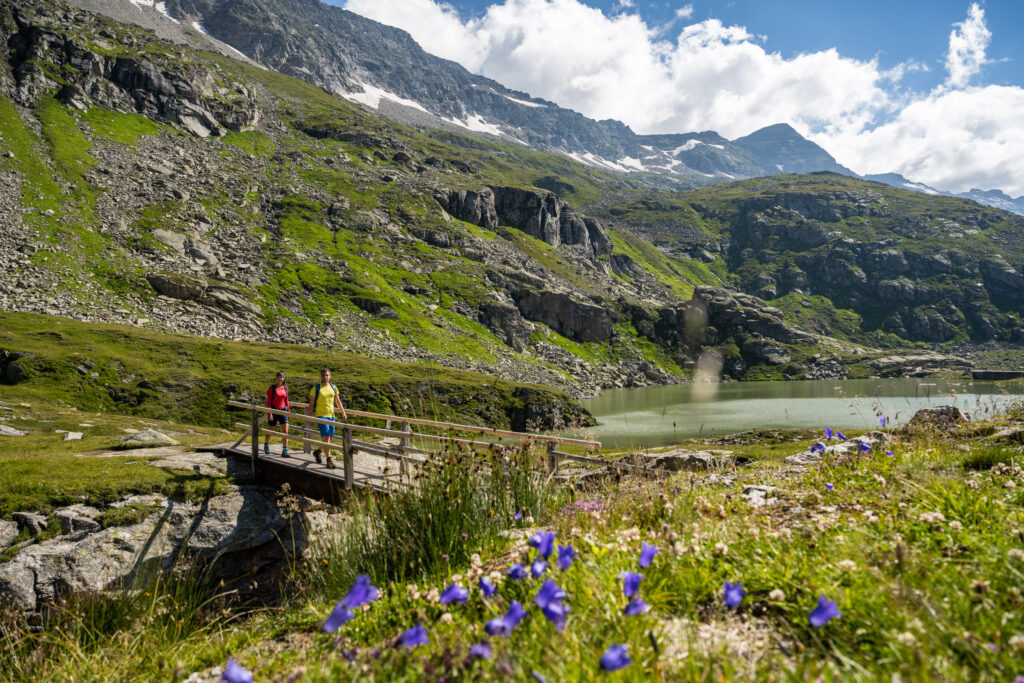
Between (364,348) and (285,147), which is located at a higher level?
(285,147)

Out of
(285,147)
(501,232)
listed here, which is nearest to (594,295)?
(501,232)

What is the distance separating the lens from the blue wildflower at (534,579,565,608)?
2.31 m

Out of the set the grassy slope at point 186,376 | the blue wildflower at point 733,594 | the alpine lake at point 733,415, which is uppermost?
the blue wildflower at point 733,594

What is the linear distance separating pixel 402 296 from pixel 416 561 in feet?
396

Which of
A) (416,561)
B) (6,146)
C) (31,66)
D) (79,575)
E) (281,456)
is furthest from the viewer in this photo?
(31,66)

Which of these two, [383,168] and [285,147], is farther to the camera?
[383,168]

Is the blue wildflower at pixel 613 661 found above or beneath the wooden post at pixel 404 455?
above

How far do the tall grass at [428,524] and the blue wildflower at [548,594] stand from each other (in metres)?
2.59

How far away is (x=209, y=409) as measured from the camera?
164 feet

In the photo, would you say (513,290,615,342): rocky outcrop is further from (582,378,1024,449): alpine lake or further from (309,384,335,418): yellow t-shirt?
(309,384,335,418): yellow t-shirt

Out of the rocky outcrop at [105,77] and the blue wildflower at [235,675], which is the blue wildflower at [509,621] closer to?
the blue wildflower at [235,675]

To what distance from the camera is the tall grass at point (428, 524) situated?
5.35 metres

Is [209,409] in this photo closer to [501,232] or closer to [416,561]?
[416,561]

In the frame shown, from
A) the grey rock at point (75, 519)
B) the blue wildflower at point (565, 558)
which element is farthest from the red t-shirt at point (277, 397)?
the blue wildflower at point (565, 558)
